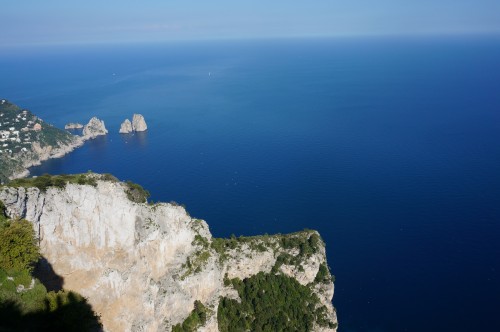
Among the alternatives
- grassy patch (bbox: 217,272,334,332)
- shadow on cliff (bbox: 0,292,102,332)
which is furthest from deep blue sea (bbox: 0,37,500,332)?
shadow on cliff (bbox: 0,292,102,332)

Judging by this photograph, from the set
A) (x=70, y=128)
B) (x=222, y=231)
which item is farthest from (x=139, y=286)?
(x=70, y=128)

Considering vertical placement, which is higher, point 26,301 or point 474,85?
point 474,85

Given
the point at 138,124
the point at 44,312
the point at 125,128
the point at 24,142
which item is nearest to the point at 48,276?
the point at 44,312

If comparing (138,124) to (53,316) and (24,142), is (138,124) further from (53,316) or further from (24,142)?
(53,316)

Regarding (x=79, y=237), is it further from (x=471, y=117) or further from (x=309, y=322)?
(x=471, y=117)

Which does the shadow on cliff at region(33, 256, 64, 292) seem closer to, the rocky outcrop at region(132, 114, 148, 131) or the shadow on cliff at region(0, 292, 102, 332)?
the shadow on cliff at region(0, 292, 102, 332)

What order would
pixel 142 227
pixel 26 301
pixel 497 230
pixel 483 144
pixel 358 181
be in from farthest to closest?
pixel 483 144 < pixel 358 181 < pixel 497 230 < pixel 142 227 < pixel 26 301
